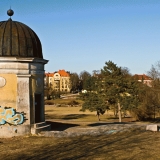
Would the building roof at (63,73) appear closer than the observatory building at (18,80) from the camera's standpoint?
No

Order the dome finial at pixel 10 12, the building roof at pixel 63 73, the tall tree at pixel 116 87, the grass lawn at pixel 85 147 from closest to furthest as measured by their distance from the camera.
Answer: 1. the grass lawn at pixel 85 147
2. the dome finial at pixel 10 12
3. the tall tree at pixel 116 87
4. the building roof at pixel 63 73

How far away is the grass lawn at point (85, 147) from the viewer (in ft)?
35.6

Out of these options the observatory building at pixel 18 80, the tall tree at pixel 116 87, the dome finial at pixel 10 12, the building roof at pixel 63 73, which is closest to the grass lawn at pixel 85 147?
the observatory building at pixel 18 80

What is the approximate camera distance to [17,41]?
1623 centimetres

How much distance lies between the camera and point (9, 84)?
15984 mm

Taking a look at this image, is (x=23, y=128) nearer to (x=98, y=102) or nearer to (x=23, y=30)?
(x=23, y=30)

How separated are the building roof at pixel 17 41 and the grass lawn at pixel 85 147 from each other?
16.7 feet

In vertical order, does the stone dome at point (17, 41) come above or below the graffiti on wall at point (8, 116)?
above

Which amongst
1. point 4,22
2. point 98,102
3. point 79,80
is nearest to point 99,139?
point 4,22

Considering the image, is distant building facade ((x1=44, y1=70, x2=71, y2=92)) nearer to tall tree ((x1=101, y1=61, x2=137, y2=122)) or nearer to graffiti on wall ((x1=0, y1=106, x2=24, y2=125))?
tall tree ((x1=101, y1=61, x2=137, y2=122))

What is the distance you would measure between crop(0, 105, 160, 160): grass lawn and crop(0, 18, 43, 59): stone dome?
5.08 meters

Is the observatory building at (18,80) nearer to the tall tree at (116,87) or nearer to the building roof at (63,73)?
the tall tree at (116,87)

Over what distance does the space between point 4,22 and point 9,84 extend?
4.19 meters

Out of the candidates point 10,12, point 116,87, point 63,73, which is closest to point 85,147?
point 10,12
